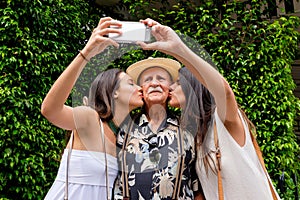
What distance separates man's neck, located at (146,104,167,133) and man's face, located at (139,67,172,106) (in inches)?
0.8

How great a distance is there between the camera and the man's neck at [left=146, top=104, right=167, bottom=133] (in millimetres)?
1347

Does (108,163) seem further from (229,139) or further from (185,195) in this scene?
(229,139)

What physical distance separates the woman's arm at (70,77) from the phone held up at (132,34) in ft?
0.04

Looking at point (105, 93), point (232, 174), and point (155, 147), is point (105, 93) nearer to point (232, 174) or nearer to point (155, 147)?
point (155, 147)

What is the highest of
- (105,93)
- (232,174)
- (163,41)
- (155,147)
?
(163,41)

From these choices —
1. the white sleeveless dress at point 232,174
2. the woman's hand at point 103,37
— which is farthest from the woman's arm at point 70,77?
the white sleeveless dress at point 232,174

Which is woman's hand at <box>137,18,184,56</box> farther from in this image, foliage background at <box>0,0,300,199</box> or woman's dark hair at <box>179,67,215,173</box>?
foliage background at <box>0,0,300,199</box>

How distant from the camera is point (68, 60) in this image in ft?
11.5

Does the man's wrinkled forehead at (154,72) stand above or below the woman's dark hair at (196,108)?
above

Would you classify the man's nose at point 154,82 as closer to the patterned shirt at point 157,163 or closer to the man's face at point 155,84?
the man's face at point 155,84

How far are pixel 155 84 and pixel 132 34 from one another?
8.6 inches

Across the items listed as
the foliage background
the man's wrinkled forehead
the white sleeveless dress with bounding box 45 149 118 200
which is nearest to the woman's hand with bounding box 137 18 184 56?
the man's wrinkled forehead

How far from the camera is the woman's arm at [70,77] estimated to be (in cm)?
117

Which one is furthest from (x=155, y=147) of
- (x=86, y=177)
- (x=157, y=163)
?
(x=86, y=177)
